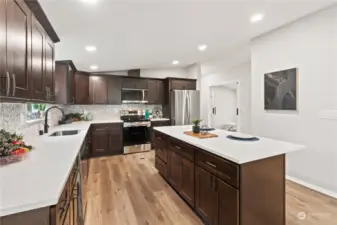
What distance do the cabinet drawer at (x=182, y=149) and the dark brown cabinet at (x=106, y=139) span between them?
7.96 feet

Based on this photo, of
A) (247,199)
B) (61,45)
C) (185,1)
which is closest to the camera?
(247,199)

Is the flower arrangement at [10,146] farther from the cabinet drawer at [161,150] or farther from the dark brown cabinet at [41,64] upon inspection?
the cabinet drawer at [161,150]

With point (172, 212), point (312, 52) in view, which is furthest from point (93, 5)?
point (312, 52)

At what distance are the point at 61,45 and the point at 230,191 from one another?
3174 mm

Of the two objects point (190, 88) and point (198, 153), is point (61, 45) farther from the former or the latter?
point (190, 88)

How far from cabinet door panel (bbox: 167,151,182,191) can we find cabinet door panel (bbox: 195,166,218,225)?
47 cm

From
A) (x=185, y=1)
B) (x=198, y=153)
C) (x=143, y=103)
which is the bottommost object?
(x=198, y=153)

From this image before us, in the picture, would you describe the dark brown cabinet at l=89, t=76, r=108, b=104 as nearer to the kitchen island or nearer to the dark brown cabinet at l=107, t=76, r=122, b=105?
the dark brown cabinet at l=107, t=76, r=122, b=105

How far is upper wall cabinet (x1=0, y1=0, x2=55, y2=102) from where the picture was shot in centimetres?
105

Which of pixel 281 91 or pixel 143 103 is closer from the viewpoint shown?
pixel 281 91

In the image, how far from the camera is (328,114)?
254 cm

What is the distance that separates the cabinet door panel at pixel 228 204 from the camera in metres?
1.46

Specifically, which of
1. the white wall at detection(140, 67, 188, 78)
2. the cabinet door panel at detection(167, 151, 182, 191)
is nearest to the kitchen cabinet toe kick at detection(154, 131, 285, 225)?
the cabinet door panel at detection(167, 151, 182, 191)

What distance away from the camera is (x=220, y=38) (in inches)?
139
